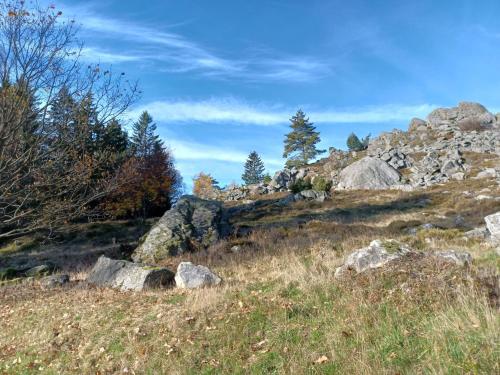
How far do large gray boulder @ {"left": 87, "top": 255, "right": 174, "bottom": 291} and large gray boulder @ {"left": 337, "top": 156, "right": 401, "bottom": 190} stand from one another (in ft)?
113

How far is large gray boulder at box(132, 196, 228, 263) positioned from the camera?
14.4 metres

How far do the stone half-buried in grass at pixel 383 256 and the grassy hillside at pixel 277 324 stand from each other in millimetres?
365

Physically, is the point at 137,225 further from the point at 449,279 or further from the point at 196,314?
the point at 449,279

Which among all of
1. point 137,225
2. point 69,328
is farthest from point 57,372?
point 137,225

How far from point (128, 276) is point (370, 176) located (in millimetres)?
36688

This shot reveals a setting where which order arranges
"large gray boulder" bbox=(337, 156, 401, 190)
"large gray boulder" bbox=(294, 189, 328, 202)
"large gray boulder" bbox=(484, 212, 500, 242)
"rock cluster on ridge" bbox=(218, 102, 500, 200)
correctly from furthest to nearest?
1. "large gray boulder" bbox=(337, 156, 401, 190)
2. "rock cluster on ridge" bbox=(218, 102, 500, 200)
3. "large gray boulder" bbox=(294, 189, 328, 202)
4. "large gray boulder" bbox=(484, 212, 500, 242)

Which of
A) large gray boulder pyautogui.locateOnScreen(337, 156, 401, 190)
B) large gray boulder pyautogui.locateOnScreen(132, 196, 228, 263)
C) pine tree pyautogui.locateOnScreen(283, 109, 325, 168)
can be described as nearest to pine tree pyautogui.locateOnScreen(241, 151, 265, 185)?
pine tree pyautogui.locateOnScreen(283, 109, 325, 168)

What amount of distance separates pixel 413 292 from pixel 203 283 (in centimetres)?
451

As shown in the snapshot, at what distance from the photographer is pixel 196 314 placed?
647 cm

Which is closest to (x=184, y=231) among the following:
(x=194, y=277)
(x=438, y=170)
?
(x=194, y=277)

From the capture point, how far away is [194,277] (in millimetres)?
8906

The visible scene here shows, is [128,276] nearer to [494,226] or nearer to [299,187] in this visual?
[494,226]

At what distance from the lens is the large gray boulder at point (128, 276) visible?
9.22m

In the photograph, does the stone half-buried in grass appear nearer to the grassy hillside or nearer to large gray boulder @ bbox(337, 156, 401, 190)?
the grassy hillside
